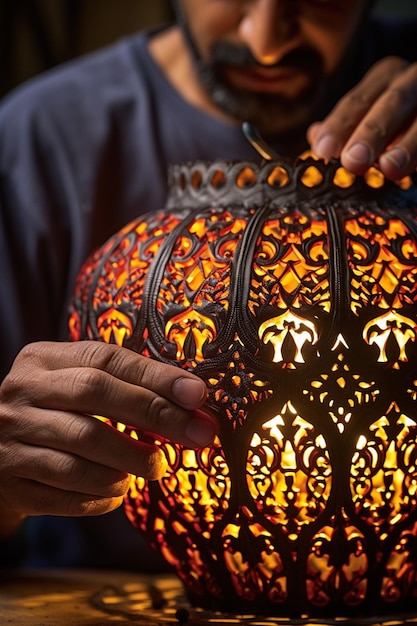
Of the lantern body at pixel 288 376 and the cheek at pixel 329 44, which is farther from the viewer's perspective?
the cheek at pixel 329 44

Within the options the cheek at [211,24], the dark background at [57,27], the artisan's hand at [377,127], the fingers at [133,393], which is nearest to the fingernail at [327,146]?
the artisan's hand at [377,127]

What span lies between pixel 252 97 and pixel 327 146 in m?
0.43

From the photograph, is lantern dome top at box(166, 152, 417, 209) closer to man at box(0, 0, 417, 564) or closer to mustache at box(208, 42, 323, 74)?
man at box(0, 0, 417, 564)

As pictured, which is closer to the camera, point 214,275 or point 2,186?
point 214,275

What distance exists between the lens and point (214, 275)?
755 mm

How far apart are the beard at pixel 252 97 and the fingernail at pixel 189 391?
0.62 m

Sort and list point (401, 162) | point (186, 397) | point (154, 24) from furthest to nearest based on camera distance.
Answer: point (154, 24) → point (401, 162) → point (186, 397)

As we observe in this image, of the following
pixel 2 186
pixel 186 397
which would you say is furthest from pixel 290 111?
pixel 186 397

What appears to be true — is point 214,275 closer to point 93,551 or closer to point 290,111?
point 290,111

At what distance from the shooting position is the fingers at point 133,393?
708 millimetres

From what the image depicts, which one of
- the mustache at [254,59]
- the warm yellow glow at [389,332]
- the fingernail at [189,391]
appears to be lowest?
the fingernail at [189,391]

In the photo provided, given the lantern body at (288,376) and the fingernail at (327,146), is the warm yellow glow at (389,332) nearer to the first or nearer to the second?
the lantern body at (288,376)

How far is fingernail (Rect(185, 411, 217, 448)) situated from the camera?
0.71 meters

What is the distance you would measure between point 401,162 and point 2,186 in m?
0.64
